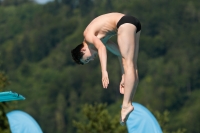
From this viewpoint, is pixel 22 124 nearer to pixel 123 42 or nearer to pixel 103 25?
pixel 103 25

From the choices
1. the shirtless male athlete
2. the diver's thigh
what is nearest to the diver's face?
the shirtless male athlete

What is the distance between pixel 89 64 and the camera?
144375 millimetres

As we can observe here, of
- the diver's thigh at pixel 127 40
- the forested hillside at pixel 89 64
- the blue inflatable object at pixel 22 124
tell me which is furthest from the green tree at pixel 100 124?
the forested hillside at pixel 89 64

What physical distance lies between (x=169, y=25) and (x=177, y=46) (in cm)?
1078

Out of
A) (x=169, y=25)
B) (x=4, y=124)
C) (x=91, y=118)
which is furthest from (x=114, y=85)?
(x=4, y=124)

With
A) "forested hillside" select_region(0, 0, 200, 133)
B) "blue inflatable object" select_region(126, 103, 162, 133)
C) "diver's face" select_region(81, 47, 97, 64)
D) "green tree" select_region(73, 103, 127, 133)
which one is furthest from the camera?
"forested hillside" select_region(0, 0, 200, 133)

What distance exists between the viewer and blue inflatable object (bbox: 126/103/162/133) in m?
20.3

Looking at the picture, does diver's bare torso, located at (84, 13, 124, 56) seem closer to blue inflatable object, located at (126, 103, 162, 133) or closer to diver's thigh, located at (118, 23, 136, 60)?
diver's thigh, located at (118, 23, 136, 60)

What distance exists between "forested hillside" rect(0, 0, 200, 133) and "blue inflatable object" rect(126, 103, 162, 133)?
83.3 m

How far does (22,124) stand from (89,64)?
12360cm

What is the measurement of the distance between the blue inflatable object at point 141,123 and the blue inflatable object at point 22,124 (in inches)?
75.5

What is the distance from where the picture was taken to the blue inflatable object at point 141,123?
20.3 metres

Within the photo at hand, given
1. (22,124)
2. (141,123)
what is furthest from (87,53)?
(22,124)

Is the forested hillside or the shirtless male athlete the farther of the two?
the forested hillside
